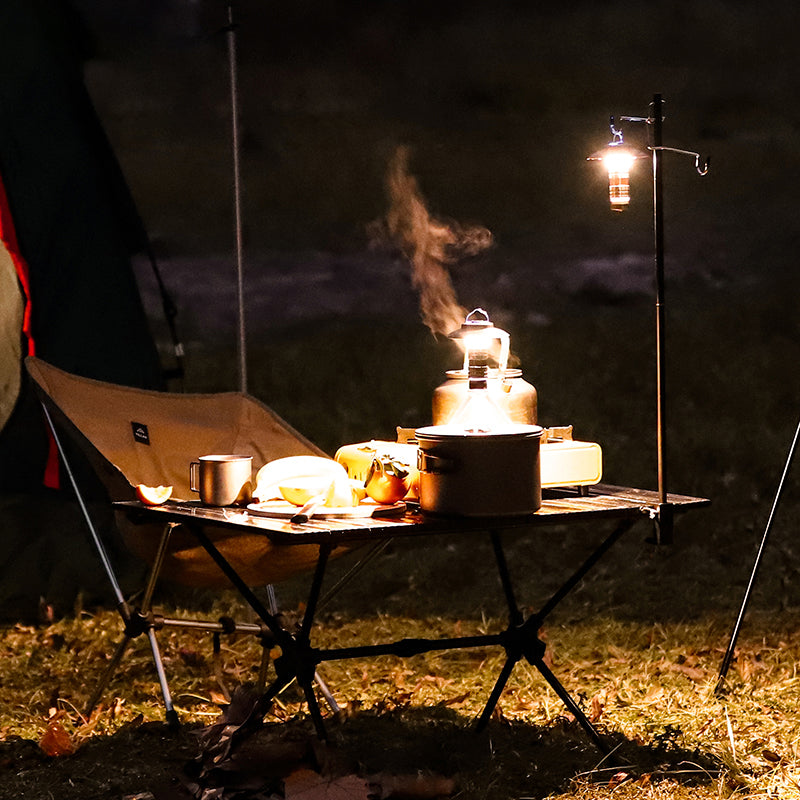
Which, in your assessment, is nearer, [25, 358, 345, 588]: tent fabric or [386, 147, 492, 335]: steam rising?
[386, 147, 492, 335]: steam rising

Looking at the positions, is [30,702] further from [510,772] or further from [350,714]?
[510,772]

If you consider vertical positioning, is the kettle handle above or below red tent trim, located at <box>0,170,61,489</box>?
below

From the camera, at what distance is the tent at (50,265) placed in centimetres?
456

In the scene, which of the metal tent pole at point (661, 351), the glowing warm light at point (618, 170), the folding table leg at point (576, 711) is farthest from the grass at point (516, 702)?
the glowing warm light at point (618, 170)

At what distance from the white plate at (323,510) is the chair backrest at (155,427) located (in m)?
0.52

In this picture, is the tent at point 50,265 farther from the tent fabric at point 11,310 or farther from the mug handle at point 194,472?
the mug handle at point 194,472

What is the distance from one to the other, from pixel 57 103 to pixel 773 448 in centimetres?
424

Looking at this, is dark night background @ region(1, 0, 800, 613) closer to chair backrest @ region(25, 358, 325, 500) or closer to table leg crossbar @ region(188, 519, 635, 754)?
chair backrest @ region(25, 358, 325, 500)

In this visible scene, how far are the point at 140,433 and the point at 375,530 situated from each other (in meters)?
1.13

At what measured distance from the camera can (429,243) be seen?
10.8 feet

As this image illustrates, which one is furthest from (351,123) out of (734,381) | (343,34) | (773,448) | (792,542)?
(792,542)

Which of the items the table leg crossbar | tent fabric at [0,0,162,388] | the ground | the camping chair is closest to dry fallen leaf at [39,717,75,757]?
the camping chair

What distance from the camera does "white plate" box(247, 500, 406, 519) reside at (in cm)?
276

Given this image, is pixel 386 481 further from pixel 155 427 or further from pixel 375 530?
pixel 155 427
